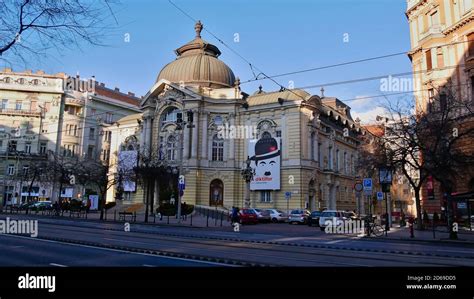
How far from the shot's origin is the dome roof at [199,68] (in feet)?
183

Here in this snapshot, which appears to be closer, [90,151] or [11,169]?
[11,169]

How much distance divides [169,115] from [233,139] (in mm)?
10186

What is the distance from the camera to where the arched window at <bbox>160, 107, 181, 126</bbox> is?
177 ft

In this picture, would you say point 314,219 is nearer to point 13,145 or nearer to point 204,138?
point 204,138

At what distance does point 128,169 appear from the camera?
46.7m

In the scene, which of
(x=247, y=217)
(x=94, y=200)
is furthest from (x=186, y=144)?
(x=247, y=217)

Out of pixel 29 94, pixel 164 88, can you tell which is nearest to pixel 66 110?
pixel 29 94

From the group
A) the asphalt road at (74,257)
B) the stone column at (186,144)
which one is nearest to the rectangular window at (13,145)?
the stone column at (186,144)

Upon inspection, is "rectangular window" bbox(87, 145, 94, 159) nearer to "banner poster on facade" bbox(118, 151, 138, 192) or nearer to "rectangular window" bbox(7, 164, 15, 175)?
"rectangular window" bbox(7, 164, 15, 175)

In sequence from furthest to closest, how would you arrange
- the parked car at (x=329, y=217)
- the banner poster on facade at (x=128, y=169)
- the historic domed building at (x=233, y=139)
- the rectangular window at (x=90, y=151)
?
the rectangular window at (x=90, y=151)
the historic domed building at (x=233, y=139)
the banner poster on facade at (x=128, y=169)
the parked car at (x=329, y=217)

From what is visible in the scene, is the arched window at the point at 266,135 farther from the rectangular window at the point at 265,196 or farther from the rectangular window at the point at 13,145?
the rectangular window at the point at 13,145

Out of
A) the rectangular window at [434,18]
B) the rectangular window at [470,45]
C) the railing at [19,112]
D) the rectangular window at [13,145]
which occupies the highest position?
the rectangular window at [434,18]

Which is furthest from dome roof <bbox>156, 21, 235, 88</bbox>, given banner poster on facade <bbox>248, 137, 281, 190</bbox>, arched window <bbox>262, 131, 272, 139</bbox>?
banner poster on facade <bbox>248, 137, 281, 190</bbox>
